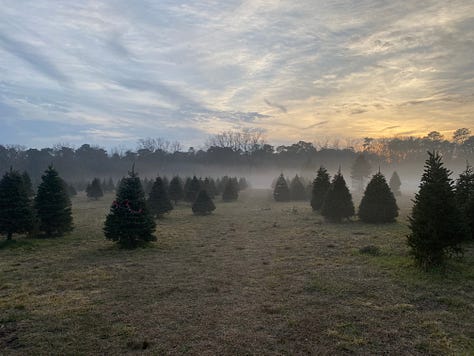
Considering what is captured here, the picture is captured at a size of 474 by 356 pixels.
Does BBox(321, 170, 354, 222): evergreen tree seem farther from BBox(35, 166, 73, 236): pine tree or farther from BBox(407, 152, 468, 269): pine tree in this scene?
BBox(35, 166, 73, 236): pine tree

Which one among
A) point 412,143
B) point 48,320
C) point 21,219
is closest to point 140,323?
point 48,320

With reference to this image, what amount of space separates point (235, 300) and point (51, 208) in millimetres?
19064

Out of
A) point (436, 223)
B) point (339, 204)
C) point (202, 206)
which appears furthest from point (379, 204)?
point (202, 206)

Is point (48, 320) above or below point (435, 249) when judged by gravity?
below

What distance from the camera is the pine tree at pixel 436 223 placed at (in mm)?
12898

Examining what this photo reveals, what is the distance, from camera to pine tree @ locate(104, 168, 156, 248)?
20.4 m

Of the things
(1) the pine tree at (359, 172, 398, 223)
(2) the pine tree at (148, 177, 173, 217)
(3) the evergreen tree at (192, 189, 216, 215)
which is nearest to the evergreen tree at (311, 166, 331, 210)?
(1) the pine tree at (359, 172, 398, 223)

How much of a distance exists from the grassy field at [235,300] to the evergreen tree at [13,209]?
7.24 feet

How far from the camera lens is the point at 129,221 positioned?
803 inches

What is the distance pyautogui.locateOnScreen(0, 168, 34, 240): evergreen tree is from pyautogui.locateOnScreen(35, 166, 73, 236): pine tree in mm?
961

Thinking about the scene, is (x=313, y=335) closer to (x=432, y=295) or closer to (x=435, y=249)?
(x=432, y=295)

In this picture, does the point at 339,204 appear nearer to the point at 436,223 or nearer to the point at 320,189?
the point at 320,189

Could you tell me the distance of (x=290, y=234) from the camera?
78.3 ft

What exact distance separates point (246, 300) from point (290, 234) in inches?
527
